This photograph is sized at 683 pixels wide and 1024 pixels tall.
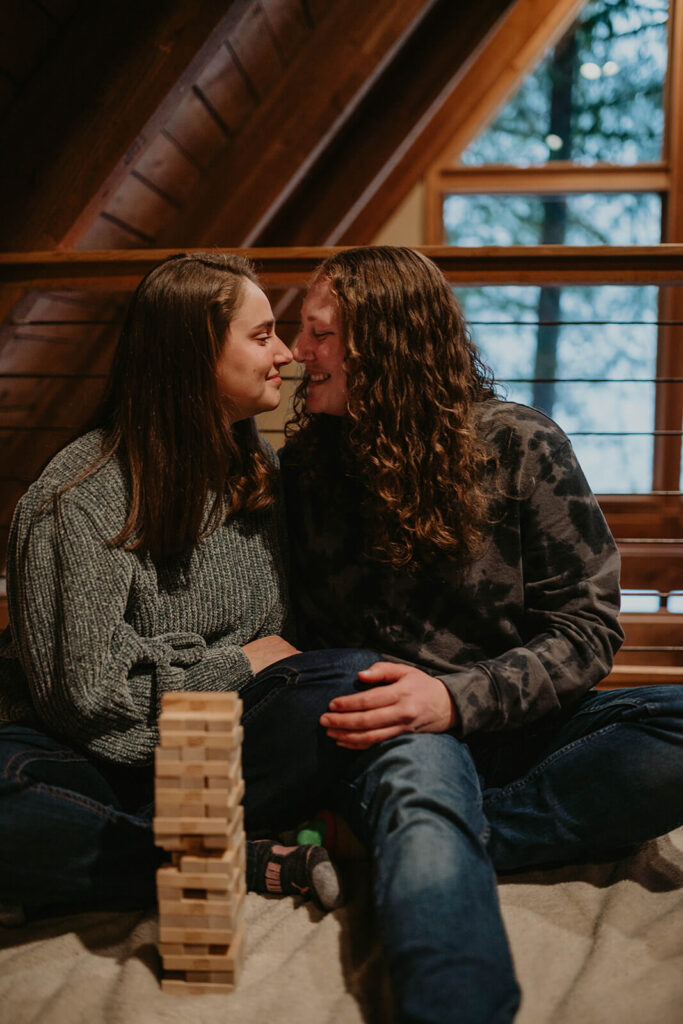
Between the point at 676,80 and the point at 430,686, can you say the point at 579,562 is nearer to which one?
the point at 430,686

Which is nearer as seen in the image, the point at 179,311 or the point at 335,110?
the point at 179,311

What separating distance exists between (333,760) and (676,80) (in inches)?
149

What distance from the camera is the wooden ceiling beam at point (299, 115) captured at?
2123mm

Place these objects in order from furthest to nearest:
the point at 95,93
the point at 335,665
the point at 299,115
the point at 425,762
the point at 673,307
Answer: the point at 673,307, the point at 299,115, the point at 95,93, the point at 335,665, the point at 425,762

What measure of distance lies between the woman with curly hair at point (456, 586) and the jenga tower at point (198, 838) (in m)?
0.20

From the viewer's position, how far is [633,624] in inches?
109

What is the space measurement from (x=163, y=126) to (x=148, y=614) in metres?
1.17

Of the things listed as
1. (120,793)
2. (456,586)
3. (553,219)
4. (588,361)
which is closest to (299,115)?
(456,586)

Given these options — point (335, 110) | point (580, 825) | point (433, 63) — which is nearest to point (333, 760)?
point (580, 825)

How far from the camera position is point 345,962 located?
3.26 feet

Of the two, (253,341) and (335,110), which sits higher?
(335,110)

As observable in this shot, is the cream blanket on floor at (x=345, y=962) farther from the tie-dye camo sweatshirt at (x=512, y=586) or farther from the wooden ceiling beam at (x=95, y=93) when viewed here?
the wooden ceiling beam at (x=95, y=93)

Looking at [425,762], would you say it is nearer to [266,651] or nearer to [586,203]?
[266,651]

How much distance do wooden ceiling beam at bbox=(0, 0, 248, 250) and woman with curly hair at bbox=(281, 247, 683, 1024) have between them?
1.99 ft
